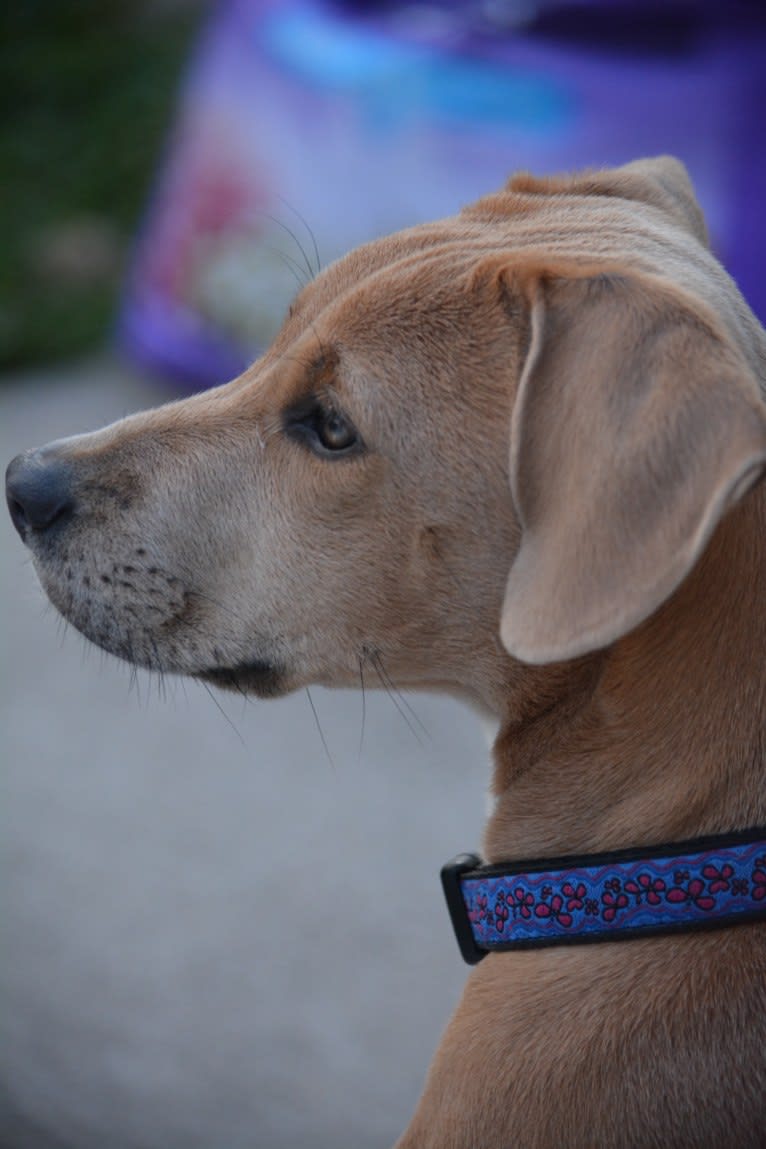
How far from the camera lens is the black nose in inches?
91.4

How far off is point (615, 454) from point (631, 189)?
88 cm

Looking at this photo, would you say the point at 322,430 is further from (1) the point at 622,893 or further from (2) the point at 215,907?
(2) the point at 215,907

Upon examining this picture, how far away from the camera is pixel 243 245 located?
6.42m

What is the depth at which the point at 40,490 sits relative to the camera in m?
2.33

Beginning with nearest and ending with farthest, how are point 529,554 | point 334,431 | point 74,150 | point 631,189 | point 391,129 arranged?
point 529,554 → point 334,431 → point 631,189 → point 391,129 → point 74,150

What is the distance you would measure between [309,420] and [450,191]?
3.76m

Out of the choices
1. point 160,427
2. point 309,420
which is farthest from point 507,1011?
point 160,427

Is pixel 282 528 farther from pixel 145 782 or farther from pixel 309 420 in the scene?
pixel 145 782

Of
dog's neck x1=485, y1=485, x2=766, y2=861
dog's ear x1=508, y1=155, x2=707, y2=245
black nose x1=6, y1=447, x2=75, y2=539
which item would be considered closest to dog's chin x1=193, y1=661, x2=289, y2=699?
black nose x1=6, y1=447, x2=75, y2=539

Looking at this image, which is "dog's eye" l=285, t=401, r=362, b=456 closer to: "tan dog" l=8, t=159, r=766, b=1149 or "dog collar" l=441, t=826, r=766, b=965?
"tan dog" l=8, t=159, r=766, b=1149

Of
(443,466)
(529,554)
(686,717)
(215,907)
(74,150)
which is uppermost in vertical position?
(74,150)

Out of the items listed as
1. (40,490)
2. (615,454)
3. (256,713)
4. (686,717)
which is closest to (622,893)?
(686,717)

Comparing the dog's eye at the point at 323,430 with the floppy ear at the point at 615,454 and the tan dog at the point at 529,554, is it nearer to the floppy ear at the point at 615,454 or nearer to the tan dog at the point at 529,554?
the tan dog at the point at 529,554

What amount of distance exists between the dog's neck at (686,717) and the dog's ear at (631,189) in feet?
2.31
